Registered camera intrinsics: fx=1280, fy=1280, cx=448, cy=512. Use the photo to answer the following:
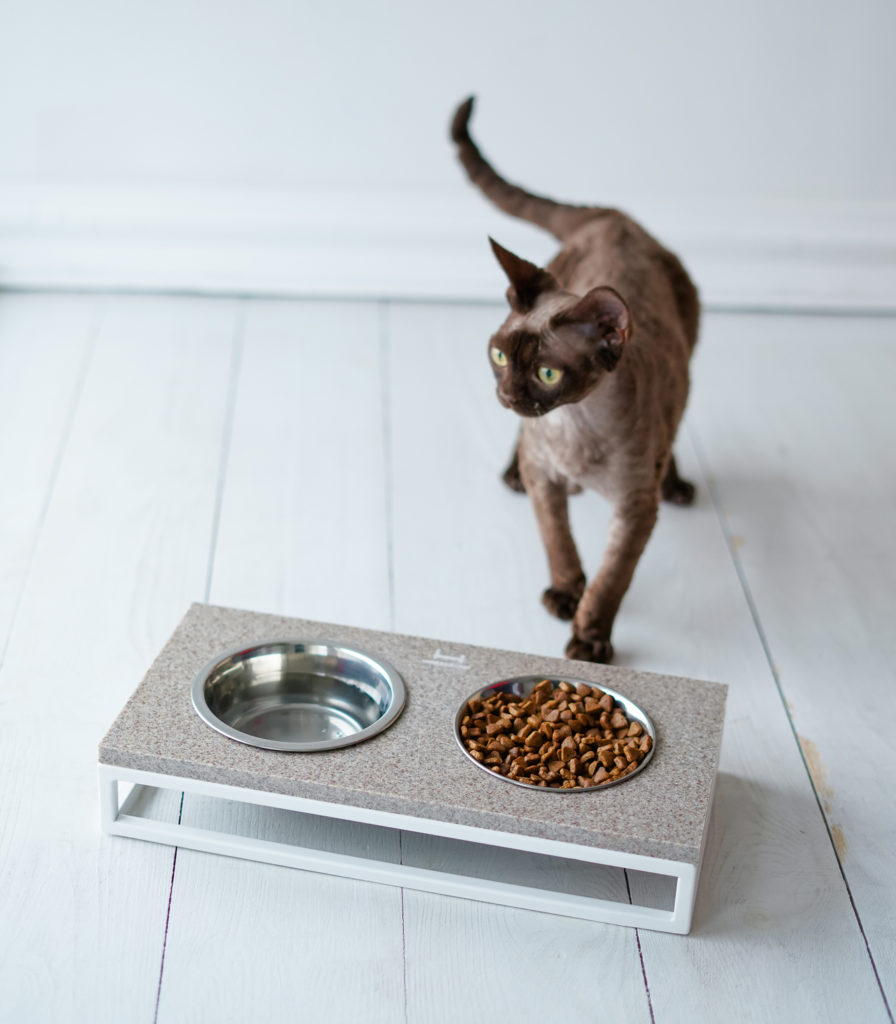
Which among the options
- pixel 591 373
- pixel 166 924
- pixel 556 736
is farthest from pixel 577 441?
pixel 166 924

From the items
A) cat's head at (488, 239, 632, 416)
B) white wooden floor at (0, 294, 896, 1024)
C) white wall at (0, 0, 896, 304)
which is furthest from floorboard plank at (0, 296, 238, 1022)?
cat's head at (488, 239, 632, 416)

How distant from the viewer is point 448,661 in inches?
56.7

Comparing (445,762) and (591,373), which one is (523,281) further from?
(445,762)

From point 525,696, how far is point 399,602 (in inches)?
15.8

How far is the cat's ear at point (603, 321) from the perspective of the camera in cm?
136

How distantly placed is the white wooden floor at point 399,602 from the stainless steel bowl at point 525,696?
0.14 m

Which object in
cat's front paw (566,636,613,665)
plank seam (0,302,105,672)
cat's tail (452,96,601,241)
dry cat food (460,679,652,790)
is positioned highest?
cat's tail (452,96,601,241)

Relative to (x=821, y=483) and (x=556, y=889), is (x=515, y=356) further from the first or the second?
(x=821, y=483)

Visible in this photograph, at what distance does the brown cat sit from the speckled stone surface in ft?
0.85

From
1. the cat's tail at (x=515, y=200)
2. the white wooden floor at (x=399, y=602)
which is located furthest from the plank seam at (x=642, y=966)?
the cat's tail at (x=515, y=200)

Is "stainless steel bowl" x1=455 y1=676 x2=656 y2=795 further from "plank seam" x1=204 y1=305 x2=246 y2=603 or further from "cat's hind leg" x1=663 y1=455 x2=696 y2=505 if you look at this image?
"cat's hind leg" x1=663 y1=455 x2=696 y2=505

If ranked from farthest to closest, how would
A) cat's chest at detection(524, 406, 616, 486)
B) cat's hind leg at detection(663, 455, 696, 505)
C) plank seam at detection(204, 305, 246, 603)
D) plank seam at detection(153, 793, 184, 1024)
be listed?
cat's hind leg at detection(663, 455, 696, 505), plank seam at detection(204, 305, 246, 603), cat's chest at detection(524, 406, 616, 486), plank seam at detection(153, 793, 184, 1024)

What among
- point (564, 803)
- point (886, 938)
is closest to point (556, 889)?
point (564, 803)

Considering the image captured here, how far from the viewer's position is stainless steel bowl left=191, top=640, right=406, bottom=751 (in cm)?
141
